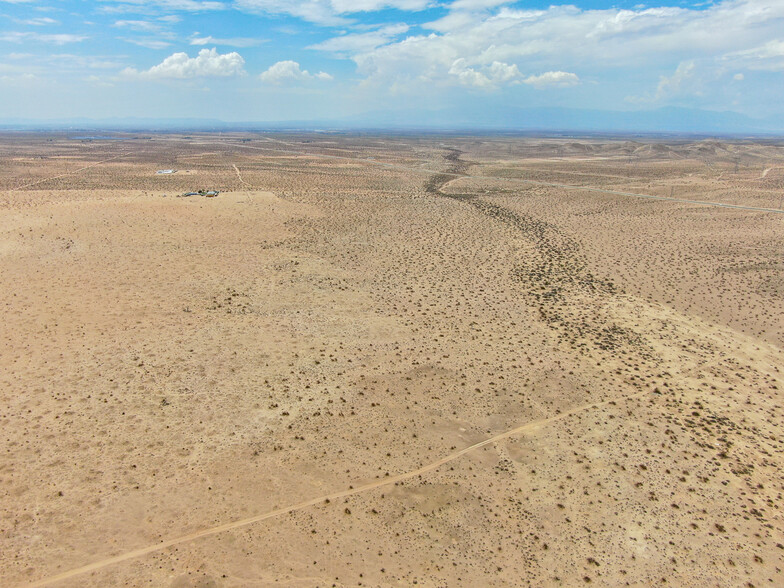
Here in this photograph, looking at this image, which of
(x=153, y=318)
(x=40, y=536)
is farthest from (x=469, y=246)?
(x=40, y=536)

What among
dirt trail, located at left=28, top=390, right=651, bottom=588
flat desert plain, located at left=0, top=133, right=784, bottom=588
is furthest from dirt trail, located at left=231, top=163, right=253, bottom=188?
dirt trail, located at left=28, top=390, right=651, bottom=588

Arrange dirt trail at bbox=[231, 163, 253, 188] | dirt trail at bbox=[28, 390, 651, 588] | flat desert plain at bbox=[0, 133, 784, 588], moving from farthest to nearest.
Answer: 1. dirt trail at bbox=[231, 163, 253, 188]
2. flat desert plain at bbox=[0, 133, 784, 588]
3. dirt trail at bbox=[28, 390, 651, 588]

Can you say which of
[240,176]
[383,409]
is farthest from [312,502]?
[240,176]

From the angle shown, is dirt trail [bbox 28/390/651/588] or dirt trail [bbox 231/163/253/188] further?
dirt trail [bbox 231/163/253/188]

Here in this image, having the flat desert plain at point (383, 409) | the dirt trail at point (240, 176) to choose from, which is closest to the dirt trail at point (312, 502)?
the flat desert plain at point (383, 409)

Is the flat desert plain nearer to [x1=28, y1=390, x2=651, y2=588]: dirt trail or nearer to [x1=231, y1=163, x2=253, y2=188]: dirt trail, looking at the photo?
[x1=28, y1=390, x2=651, y2=588]: dirt trail

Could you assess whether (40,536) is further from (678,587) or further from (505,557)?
(678,587)

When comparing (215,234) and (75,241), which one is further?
(215,234)
